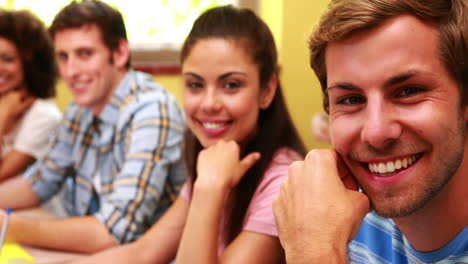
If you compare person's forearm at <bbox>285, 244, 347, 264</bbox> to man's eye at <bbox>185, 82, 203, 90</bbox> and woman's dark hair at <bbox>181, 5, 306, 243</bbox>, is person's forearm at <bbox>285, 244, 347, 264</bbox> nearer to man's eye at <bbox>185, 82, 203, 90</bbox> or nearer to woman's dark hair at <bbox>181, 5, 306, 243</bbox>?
woman's dark hair at <bbox>181, 5, 306, 243</bbox>

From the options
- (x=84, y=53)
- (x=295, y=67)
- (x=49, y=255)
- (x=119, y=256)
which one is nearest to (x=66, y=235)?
(x=49, y=255)

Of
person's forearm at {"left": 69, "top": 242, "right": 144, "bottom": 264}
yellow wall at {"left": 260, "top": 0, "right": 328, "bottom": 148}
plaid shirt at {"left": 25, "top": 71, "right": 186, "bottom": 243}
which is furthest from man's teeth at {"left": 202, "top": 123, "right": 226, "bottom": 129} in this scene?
yellow wall at {"left": 260, "top": 0, "right": 328, "bottom": 148}

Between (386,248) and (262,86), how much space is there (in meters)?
0.57

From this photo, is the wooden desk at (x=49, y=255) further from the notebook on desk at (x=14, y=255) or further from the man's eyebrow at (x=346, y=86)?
the man's eyebrow at (x=346, y=86)

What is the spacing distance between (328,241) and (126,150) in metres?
1.01

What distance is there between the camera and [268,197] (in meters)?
1.30

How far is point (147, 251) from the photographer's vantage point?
144 centimetres

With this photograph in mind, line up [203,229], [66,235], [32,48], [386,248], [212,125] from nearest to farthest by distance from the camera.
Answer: [386,248] < [203,229] < [212,125] < [66,235] < [32,48]

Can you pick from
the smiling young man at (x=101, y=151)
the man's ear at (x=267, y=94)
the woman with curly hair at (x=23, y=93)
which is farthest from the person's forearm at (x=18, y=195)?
the man's ear at (x=267, y=94)

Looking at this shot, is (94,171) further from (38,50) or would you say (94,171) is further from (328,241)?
(328,241)

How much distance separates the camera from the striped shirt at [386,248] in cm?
86

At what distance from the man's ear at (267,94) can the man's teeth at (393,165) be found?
0.57 m

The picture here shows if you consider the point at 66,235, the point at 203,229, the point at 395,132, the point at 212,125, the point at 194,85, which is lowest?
the point at 66,235

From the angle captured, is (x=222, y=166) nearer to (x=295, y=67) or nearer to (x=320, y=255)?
(x=320, y=255)
